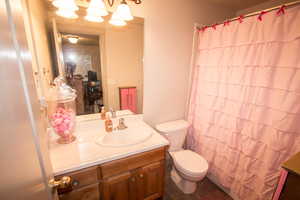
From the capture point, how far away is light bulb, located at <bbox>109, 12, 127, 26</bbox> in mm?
1245

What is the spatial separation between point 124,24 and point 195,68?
1.06 m

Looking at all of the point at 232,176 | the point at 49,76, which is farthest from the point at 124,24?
the point at 232,176

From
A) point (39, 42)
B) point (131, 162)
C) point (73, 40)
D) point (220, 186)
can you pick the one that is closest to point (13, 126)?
point (131, 162)

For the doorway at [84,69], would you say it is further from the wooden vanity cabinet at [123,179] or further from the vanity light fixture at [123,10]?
the wooden vanity cabinet at [123,179]

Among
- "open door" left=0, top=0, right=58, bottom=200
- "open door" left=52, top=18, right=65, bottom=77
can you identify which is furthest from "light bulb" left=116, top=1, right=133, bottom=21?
"open door" left=0, top=0, right=58, bottom=200

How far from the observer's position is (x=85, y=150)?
1062 millimetres

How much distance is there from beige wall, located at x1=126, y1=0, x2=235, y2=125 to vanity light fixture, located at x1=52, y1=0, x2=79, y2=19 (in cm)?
55

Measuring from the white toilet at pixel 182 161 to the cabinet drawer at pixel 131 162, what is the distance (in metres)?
0.40

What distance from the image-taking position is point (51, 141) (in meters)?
1.15

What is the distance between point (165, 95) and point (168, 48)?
22.9 inches

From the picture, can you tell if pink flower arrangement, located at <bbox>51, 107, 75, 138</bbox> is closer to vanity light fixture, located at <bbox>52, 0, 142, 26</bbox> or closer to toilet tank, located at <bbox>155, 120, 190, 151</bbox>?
vanity light fixture, located at <bbox>52, 0, 142, 26</bbox>

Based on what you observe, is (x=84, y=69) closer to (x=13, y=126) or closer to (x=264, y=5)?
(x=13, y=126)

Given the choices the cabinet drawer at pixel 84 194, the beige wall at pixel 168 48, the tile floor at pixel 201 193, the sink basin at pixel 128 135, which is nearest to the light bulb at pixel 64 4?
the beige wall at pixel 168 48

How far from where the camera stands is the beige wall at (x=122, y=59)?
4.59 ft
